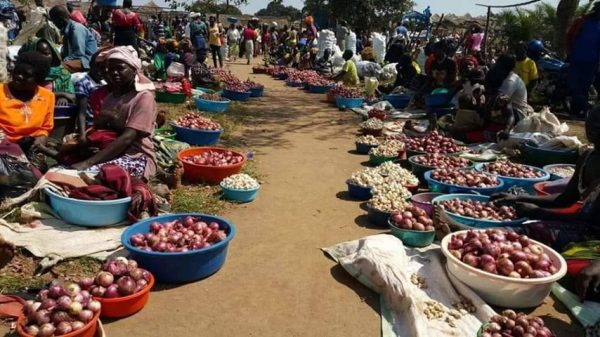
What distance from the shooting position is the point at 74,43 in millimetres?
6688

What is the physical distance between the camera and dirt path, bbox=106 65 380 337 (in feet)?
9.30

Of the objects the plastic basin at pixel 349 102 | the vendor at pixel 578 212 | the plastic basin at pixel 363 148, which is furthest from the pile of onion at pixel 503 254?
the plastic basin at pixel 349 102

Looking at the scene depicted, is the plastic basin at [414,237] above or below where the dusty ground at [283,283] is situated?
above

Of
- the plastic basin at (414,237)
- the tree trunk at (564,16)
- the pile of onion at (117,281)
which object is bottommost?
the plastic basin at (414,237)

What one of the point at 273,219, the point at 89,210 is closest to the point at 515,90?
the point at 273,219

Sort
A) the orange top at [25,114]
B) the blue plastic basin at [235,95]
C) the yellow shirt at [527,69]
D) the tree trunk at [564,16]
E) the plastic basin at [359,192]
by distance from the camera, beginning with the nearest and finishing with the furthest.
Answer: the orange top at [25,114] → the plastic basin at [359,192] → the yellow shirt at [527,69] → the blue plastic basin at [235,95] → the tree trunk at [564,16]

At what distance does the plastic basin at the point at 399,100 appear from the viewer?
32.9ft

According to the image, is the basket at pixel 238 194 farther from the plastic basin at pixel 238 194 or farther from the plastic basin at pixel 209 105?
the plastic basin at pixel 209 105

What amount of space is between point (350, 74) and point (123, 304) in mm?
10279

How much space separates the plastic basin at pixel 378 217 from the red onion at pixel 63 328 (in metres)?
2.67

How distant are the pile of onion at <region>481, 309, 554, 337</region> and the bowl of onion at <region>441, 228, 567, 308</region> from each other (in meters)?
0.42

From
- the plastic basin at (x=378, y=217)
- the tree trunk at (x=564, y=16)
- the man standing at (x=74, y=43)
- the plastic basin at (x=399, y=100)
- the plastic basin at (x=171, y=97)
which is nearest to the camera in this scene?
the plastic basin at (x=378, y=217)

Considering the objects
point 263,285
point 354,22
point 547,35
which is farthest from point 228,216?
point 354,22

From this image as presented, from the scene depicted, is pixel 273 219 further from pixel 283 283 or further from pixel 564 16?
pixel 564 16
